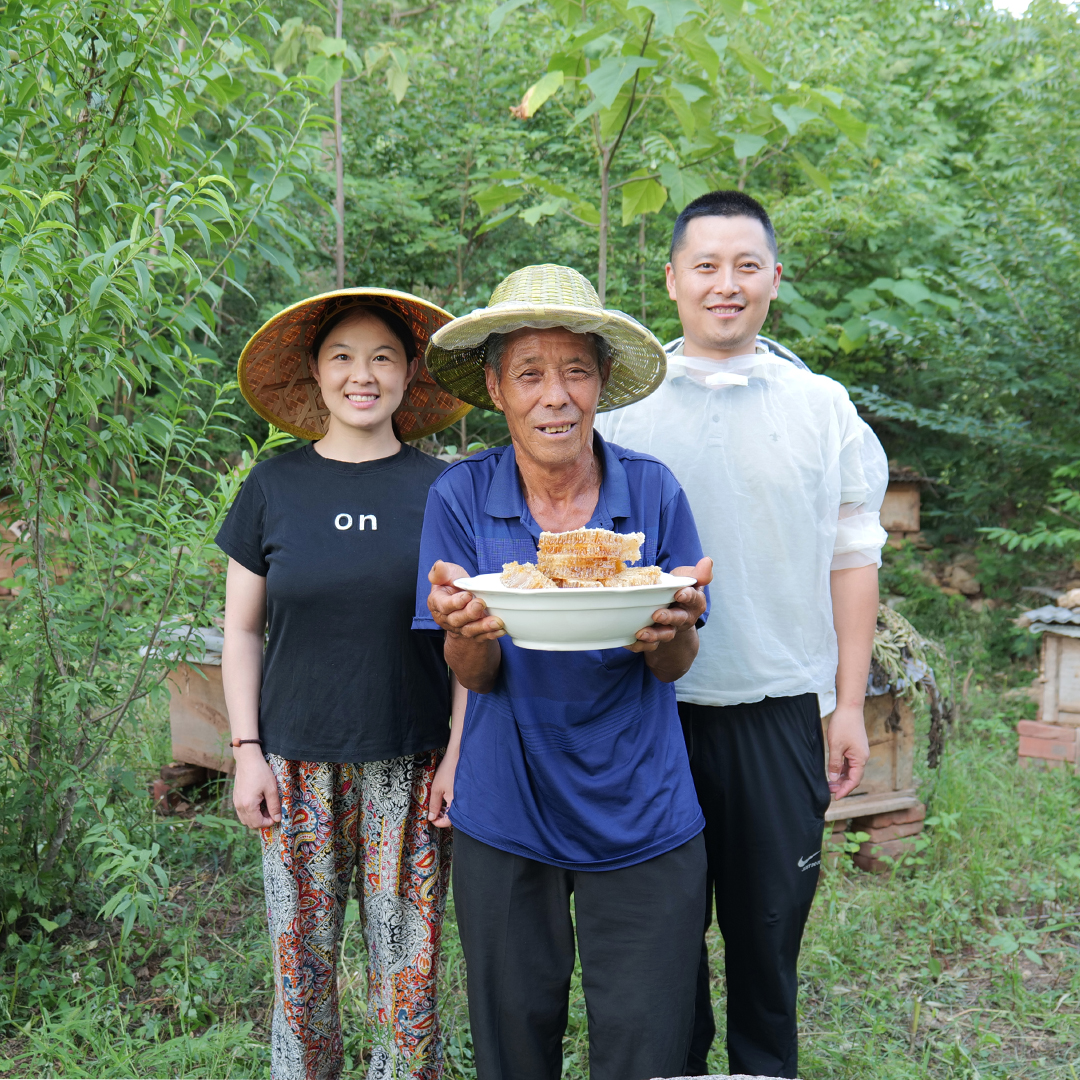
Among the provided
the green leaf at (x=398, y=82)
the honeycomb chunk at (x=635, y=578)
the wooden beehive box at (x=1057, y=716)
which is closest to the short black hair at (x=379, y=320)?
the honeycomb chunk at (x=635, y=578)

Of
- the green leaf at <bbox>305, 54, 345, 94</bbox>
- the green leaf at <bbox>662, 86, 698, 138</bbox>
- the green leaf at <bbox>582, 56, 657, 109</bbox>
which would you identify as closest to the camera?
the green leaf at <bbox>582, 56, 657, 109</bbox>

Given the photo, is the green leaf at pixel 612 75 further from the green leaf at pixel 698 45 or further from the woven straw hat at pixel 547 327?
the woven straw hat at pixel 547 327

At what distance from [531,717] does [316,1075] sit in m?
1.20

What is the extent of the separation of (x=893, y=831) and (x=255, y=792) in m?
3.21

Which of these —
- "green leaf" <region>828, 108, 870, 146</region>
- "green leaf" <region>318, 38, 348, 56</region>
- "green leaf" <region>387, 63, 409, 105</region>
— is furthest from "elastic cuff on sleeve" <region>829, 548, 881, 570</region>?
"green leaf" <region>387, 63, 409, 105</region>

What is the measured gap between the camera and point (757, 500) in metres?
2.17

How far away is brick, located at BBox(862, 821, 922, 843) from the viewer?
426 centimetres

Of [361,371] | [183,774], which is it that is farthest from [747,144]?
[183,774]

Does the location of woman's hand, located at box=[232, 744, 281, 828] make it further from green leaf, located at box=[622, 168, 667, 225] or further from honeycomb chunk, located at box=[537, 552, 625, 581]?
green leaf, located at box=[622, 168, 667, 225]

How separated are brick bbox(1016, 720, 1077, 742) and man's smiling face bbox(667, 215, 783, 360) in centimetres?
435

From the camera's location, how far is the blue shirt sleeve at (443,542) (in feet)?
5.97

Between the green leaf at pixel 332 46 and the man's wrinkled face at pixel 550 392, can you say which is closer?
the man's wrinkled face at pixel 550 392

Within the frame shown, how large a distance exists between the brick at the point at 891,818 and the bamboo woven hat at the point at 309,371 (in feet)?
9.70

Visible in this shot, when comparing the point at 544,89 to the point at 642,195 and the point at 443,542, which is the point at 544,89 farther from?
the point at 443,542
